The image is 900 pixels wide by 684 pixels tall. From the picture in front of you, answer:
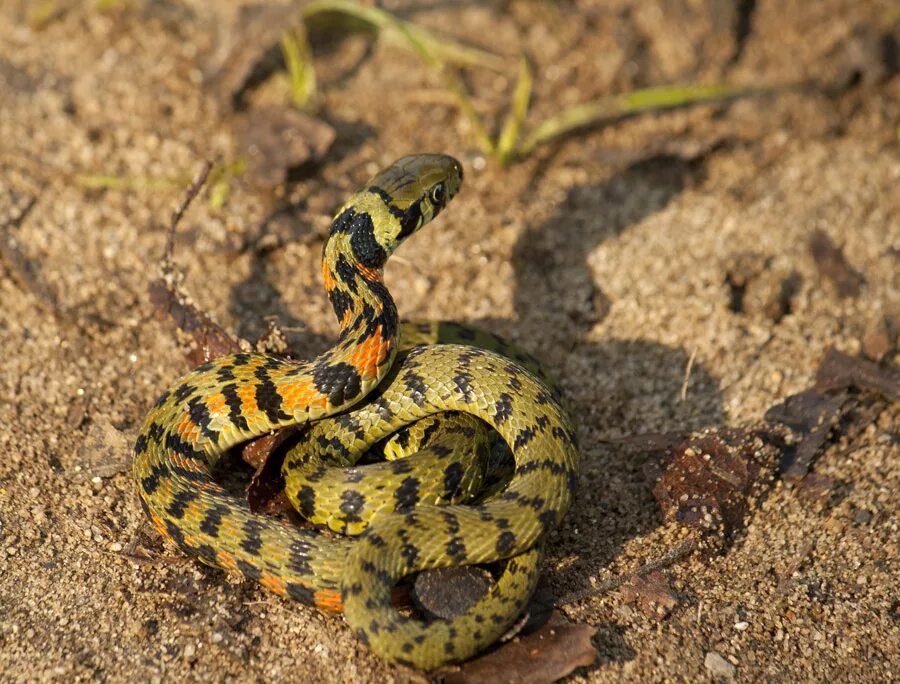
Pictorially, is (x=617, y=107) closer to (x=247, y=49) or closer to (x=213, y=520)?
(x=247, y=49)

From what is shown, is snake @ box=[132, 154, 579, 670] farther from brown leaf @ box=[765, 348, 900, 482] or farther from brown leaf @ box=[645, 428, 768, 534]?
brown leaf @ box=[765, 348, 900, 482]

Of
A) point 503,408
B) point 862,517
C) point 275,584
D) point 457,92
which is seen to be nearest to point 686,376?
point 862,517

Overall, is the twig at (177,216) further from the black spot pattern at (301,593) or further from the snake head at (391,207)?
the black spot pattern at (301,593)

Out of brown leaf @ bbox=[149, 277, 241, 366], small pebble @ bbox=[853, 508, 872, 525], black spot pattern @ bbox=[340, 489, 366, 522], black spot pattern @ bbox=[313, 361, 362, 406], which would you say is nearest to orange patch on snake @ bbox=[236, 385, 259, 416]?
black spot pattern @ bbox=[313, 361, 362, 406]

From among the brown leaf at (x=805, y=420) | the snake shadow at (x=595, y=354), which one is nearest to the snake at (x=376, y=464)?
the snake shadow at (x=595, y=354)

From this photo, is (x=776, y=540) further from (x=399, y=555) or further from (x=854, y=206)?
(x=854, y=206)
